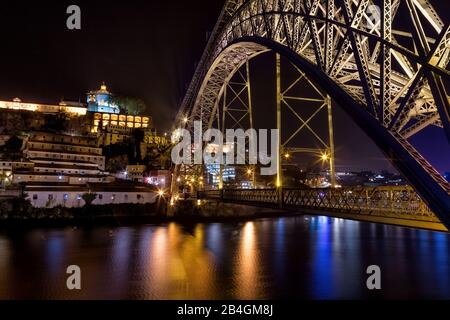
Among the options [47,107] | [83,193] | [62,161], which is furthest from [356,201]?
[47,107]

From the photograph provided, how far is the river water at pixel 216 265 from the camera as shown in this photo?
1784cm

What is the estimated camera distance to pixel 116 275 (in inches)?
819

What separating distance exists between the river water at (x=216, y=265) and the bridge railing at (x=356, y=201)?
16.2ft

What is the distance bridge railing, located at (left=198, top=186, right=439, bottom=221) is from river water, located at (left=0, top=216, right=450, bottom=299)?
4.95 meters

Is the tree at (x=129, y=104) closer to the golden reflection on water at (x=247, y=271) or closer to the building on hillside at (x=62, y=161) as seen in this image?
the building on hillside at (x=62, y=161)

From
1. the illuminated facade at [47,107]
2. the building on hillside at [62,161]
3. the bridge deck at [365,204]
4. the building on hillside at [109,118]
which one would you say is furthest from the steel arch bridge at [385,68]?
the illuminated facade at [47,107]

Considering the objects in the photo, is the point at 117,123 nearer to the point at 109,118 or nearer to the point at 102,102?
the point at 109,118

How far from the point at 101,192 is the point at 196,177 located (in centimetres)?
1476

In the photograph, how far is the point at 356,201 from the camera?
1173 centimetres

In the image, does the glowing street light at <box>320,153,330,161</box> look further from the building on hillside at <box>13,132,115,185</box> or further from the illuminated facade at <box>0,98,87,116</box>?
the illuminated facade at <box>0,98,87,116</box>

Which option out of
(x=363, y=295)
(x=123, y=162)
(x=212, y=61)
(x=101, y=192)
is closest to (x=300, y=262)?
(x=363, y=295)

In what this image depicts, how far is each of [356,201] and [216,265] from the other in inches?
556
